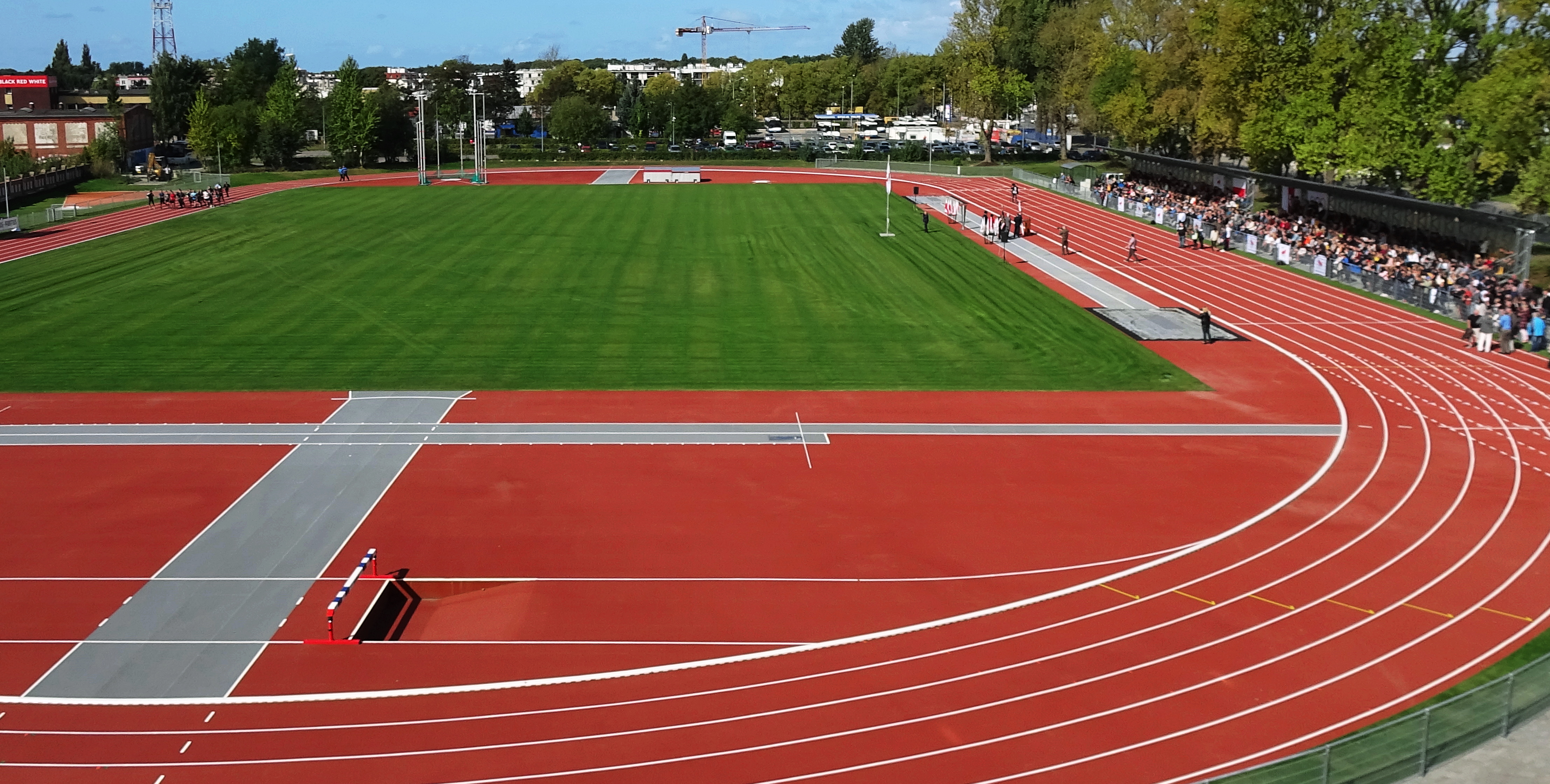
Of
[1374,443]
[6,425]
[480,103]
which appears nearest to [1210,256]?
[1374,443]

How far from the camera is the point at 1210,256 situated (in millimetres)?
55562

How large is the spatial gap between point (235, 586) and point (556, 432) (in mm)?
10177

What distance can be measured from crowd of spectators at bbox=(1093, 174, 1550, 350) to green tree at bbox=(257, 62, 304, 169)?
72317mm

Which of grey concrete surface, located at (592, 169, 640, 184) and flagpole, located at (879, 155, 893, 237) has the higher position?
grey concrete surface, located at (592, 169, 640, 184)

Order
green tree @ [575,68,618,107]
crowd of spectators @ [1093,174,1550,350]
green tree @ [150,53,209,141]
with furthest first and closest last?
green tree @ [575,68,618,107] → green tree @ [150,53,209,141] → crowd of spectators @ [1093,174,1550,350]

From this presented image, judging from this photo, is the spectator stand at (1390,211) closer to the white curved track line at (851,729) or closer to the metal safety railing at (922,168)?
the white curved track line at (851,729)

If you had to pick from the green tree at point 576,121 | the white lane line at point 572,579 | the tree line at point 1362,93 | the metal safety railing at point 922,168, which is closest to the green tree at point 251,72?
the green tree at point 576,121

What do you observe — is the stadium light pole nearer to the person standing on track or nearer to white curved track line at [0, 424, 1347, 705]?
the person standing on track

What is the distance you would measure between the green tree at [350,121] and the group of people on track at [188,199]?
27.7 metres

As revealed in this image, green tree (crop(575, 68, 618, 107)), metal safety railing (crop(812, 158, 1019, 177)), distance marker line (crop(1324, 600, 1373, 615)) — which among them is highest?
green tree (crop(575, 68, 618, 107))

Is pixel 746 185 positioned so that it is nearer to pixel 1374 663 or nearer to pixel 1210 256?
pixel 1210 256

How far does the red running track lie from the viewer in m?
15.8

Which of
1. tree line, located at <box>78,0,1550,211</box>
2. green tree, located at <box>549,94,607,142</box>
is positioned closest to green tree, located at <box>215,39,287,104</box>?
tree line, located at <box>78,0,1550,211</box>

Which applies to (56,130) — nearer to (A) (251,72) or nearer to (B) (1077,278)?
(A) (251,72)
